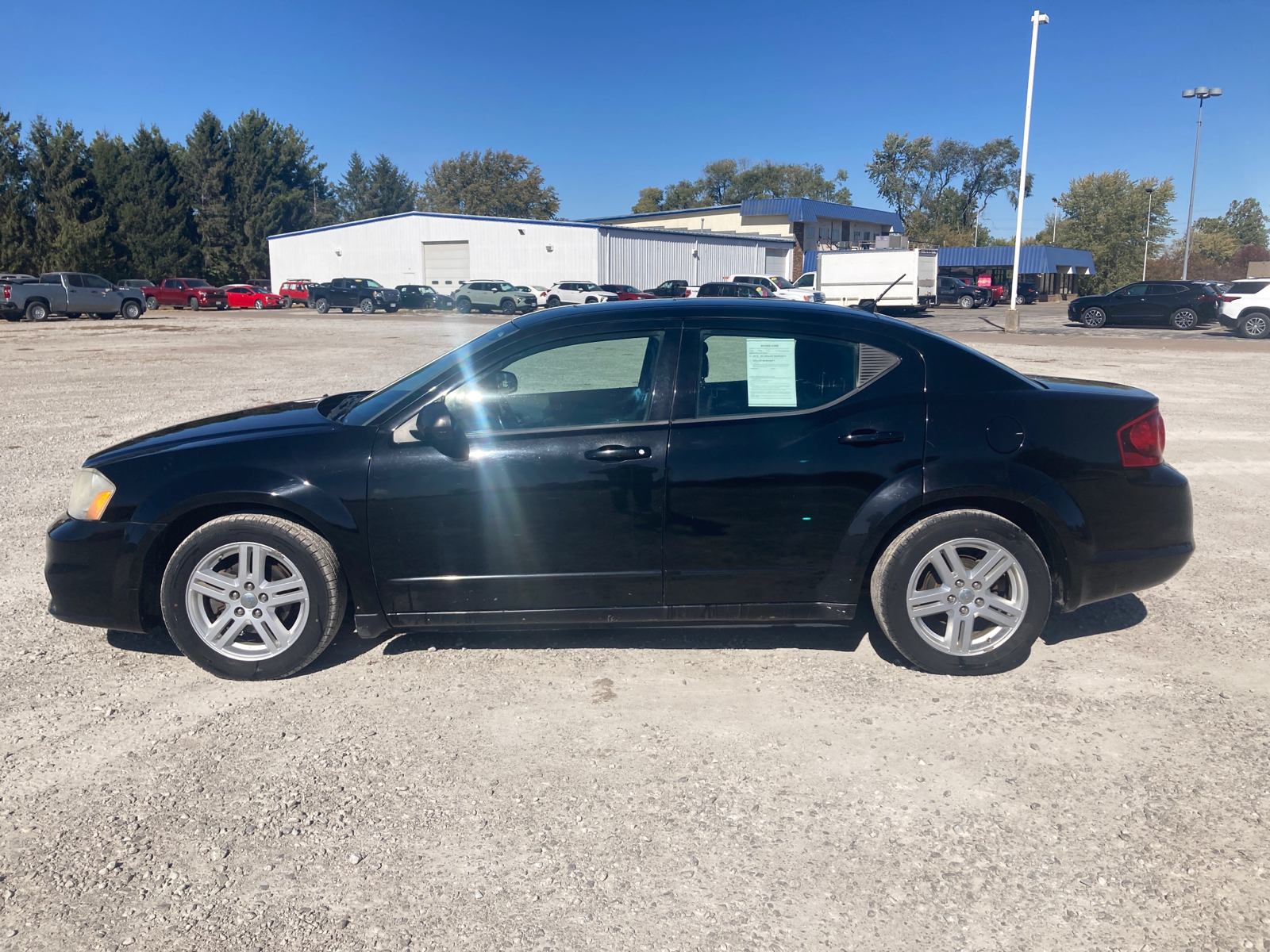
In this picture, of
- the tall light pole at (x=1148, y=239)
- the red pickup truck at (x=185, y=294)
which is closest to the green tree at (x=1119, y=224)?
the tall light pole at (x=1148, y=239)

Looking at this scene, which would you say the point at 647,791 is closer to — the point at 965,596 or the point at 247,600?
the point at 965,596

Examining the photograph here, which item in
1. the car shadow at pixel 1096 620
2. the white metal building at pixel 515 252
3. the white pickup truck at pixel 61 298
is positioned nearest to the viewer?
the car shadow at pixel 1096 620

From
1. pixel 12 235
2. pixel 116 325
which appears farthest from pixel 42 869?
pixel 12 235

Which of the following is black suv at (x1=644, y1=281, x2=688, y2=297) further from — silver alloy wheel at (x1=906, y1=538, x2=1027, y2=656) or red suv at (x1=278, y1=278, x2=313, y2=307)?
silver alloy wheel at (x1=906, y1=538, x2=1027, y2=656)

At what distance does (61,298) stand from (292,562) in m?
36.5

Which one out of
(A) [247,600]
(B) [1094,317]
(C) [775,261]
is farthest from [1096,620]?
(C) [775,261]

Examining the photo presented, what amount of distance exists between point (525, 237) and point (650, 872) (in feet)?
178

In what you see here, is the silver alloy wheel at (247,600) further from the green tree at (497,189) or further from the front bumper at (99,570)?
the green tree at (497,189)

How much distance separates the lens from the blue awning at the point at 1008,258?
2537 inches

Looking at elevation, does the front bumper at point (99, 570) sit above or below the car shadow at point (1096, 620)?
above

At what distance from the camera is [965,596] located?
3895 mm

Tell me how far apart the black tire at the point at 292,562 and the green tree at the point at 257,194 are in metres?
75.2

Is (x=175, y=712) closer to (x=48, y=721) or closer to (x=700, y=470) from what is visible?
(x=48, y=721)

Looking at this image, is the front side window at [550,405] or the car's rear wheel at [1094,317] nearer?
the front side window at [550,405]
